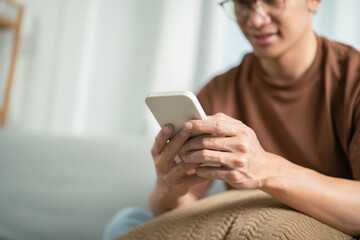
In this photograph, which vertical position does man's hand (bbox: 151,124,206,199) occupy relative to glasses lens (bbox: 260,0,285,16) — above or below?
below

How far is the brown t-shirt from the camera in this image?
A: 2.91ft

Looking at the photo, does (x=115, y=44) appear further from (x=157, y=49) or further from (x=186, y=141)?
(x=186, y=141)

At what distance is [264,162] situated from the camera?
68 cm

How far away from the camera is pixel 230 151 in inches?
25.2

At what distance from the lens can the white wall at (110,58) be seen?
1.85m

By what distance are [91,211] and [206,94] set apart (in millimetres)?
651

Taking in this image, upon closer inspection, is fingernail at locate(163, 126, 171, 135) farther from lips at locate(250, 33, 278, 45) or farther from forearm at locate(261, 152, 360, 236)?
lips at locate(250, 33, 278, 45)

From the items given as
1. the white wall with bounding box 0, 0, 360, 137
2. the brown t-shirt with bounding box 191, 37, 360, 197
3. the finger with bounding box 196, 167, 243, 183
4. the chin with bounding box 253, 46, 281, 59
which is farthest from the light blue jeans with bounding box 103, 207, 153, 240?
the white wall with bounding box 0, 0, 360, 137

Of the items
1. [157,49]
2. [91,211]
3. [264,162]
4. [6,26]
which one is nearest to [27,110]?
[6,26]

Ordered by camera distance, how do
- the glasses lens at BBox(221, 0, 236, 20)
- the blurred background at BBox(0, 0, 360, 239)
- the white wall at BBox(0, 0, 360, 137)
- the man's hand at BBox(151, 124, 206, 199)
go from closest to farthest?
1. the man's hand at BBox(151, 124, 206, 199)
2. the glasses lens at BBox(221, 0, 236, 20)
3. the blurred background at BBox(0, 0, 360, 239)
4. the white wall at BBox(0, 0, 360, 137)

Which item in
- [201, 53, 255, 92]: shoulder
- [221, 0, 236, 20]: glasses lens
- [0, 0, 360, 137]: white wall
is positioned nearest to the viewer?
[221, 0, 236, 20]: glasses lens

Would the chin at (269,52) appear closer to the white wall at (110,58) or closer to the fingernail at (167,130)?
the fingernail at (167,130)

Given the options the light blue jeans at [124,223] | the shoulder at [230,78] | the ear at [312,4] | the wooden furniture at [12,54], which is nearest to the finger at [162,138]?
the light blue jeans at [124,223]

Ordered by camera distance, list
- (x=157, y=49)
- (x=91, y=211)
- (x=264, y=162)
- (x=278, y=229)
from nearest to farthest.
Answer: (x=278, y=229), (x=264, y=162), (x=91, y=211), (x=157, y=49)
